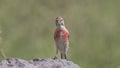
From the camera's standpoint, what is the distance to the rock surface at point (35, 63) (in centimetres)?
761

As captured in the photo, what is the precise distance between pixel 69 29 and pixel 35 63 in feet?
20.2

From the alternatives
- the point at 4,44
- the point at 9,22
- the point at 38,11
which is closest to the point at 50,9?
the point at 38,11

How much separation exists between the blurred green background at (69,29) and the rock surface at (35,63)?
3644 mm

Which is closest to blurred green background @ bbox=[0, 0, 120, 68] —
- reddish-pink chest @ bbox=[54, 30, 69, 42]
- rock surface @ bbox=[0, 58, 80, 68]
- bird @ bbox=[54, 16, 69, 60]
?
bird @ bbox=[54, 16, 69, 60]

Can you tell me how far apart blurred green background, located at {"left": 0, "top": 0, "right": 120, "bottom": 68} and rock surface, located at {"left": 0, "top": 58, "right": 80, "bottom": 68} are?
3644 millimetres

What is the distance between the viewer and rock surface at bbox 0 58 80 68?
7.61 m

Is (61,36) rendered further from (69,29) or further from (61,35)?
(69,29)

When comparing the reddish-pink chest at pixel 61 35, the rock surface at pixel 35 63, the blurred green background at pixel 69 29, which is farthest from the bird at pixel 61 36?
the blurred green background at pixel 69 29

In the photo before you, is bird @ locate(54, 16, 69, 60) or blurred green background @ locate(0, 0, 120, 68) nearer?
bird @ locate(54, 16, 69, 60)

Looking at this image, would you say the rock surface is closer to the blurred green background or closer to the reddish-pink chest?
the reddish-pink chest

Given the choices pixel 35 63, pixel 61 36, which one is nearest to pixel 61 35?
pixel 61 36

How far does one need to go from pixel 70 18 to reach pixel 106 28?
1047 mm

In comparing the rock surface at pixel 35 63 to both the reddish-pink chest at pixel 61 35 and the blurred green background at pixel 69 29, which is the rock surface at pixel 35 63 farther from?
the blurred green background at pixel 69 29

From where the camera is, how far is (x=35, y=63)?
782 cm
